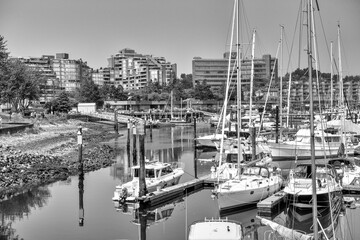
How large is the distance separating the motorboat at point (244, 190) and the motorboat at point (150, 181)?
5220 mm

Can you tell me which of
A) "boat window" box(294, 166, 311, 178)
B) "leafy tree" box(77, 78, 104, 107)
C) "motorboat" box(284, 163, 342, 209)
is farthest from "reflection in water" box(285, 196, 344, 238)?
"leafy tree" box(77, 78, 104, 107)

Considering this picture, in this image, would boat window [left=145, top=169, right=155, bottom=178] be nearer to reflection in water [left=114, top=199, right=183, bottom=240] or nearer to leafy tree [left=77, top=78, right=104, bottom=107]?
reflection in water [left=114, top=199, right=183, bottom=240]

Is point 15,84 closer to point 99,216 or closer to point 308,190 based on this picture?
point 99,216

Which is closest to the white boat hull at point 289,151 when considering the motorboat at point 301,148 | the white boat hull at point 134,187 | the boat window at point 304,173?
the motorboat at point 301,148

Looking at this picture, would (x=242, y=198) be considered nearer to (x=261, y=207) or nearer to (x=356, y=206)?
(x=261, y=207)

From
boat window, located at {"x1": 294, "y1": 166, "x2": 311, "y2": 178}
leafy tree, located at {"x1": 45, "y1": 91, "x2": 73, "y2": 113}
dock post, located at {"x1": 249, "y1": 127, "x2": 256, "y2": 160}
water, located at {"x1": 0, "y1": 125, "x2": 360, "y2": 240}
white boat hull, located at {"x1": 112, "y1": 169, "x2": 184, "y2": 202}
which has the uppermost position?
leafy tree, located at {"x1": 45, "y1": 91, "x2": 73, "y2": 113}

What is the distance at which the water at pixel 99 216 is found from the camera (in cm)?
2764

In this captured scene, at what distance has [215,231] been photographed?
19.5 m

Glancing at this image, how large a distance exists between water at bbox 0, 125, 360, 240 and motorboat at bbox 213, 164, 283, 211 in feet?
2.23

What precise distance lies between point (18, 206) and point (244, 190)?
1586cm

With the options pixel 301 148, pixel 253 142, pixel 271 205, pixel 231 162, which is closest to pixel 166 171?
pixel 231 162

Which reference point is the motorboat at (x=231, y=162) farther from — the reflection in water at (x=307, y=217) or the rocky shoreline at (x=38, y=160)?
the rocky shoreline at (x=38, y=160)

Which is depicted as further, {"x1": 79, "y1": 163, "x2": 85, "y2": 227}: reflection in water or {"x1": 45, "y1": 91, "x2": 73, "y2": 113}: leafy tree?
{"x1": 45, "y1": 91, "x2": 73, "y2": 113}: leafy tree

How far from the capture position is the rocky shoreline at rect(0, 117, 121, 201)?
131 ft
